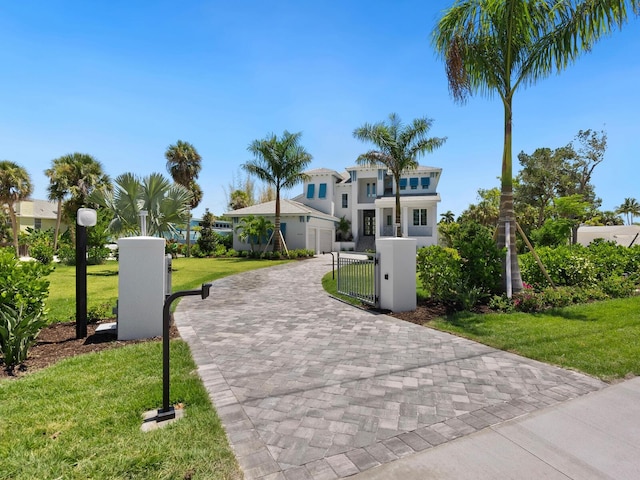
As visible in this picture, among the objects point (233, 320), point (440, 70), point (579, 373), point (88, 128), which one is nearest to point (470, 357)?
point (579, 373)

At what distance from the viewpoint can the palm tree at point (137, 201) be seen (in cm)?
1367

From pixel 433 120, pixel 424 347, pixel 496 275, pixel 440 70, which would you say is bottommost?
pixel 424 347

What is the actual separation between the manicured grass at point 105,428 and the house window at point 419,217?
25.5m

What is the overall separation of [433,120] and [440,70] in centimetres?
1106

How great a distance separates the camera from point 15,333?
4.07 meters

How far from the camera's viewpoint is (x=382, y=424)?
284cm

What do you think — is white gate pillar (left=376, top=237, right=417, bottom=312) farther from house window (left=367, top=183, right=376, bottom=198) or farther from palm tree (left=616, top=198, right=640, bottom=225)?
palm tree (left=616, top=198, right=640, bottom=225)

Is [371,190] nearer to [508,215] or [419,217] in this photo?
[419,217]

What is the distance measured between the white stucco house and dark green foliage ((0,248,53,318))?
20.3 meters

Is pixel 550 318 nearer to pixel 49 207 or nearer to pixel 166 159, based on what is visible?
pixel 166 159

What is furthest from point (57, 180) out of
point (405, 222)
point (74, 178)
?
point (405, 222)

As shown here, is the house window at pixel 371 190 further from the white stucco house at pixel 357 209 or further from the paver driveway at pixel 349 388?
the paver driveway at pixel 349 388

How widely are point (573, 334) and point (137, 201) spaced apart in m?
15.1

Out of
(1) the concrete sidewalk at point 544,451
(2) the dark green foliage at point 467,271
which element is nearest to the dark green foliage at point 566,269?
(2) the dark green foliage at point 467,271
